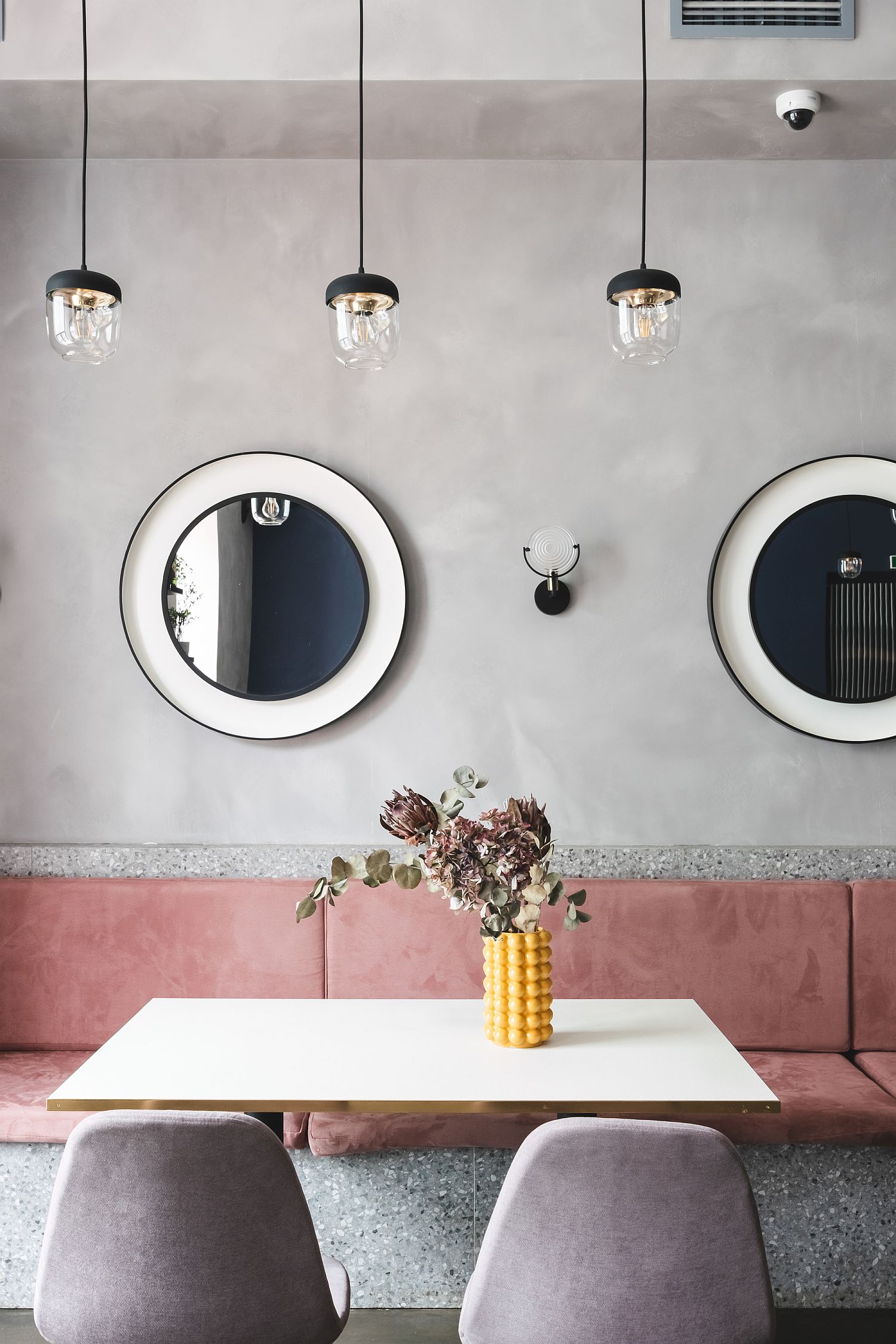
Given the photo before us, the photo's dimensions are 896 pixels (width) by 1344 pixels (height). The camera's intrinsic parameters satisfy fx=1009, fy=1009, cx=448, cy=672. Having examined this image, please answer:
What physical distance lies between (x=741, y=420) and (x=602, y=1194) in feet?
7.40

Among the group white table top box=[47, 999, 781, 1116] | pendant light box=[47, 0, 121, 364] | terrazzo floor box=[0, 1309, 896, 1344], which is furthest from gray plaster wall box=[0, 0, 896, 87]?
terrazzo floor box=[0, 1309, 896, 1344]

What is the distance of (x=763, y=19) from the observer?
259 cm

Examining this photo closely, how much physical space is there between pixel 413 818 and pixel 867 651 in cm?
166

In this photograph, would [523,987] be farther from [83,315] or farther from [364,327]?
[83,315]

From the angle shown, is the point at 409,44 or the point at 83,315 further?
the point at 409,44

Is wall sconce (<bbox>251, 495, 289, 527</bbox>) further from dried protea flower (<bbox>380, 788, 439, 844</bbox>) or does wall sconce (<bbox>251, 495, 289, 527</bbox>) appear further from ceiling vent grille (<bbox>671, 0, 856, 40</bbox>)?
ceiling vent grille (<bbox>671, 0, 856, 40</bbox>)

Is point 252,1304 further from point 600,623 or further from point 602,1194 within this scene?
point 600,623

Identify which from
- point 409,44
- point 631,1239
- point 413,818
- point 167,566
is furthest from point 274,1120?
point 409,44

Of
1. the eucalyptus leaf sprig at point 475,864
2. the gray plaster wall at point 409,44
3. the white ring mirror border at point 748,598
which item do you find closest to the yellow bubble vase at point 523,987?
the eucalyptus leaf sprig at point 475,864

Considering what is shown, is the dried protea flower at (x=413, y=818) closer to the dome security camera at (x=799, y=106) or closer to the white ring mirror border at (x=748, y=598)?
the white ring mirror border at (x=748, y=598)

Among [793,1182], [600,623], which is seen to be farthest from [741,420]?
[793,1182]

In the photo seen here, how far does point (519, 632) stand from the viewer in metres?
2.91

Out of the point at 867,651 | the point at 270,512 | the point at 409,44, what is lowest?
the point at 867,651

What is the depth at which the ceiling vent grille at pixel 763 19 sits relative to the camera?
2578mm
